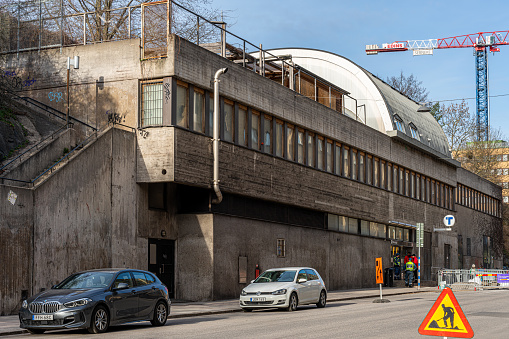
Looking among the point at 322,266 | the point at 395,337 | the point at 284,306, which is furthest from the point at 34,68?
the point at 395,337

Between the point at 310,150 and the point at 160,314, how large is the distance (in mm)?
20479

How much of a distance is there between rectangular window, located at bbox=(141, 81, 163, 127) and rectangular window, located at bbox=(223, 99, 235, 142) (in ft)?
12.5

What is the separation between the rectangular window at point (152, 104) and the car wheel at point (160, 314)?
9.65 meters

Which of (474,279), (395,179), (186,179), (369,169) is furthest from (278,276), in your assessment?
(395,179)

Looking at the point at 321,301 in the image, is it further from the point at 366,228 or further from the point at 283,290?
the point at 366,228

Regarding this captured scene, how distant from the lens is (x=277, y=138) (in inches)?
1337

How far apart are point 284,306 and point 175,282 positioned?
6563 millimetres

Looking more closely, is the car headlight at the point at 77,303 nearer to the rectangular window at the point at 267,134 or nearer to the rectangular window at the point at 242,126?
the rectangular window at the point at 242,126

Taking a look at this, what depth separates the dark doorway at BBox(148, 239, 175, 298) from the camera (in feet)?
88.4

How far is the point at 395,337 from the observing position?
14.9 m

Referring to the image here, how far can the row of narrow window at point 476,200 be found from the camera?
2481 inches

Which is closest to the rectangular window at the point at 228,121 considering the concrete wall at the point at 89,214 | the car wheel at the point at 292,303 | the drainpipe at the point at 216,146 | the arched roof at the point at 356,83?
the drainpipe at the point at 216,146

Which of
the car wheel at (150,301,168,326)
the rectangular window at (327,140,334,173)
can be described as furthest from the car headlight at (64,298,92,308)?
the rectangular window at (327,140,334,173)

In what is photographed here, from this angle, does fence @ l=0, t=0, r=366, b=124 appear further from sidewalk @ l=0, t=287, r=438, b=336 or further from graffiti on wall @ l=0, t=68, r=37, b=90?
sidewalk @ l=0, t=287, r=438, b=336
